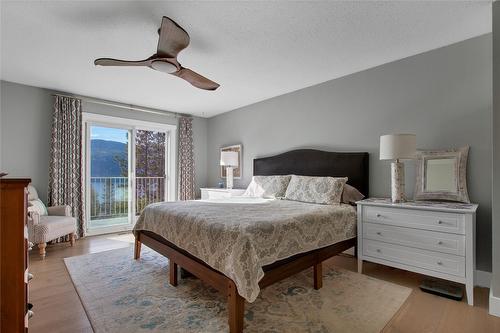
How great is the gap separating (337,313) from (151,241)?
2.06 m

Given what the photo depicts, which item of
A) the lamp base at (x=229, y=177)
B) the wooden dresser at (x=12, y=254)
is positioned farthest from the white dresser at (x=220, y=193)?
the wooden dresser at (x=12, y=254)

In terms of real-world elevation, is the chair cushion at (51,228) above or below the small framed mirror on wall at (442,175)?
below

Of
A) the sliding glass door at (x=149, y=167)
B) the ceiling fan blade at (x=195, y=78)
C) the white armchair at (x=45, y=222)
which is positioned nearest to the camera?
the ceiling fan blade at (x=195, y=78)

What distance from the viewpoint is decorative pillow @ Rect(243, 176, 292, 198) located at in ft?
12.0

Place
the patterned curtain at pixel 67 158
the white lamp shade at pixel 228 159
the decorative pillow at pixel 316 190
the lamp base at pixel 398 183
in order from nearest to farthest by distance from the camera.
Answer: the lamp base at pixel 398 183 < the decorative pillow at pixel 316 190 < the patterned curtain at pixel 67 158 < the white lamp shade at pixel 228 159

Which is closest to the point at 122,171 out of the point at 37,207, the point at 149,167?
the point at 149,167

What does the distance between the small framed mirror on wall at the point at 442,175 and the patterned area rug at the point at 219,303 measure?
1.05 m

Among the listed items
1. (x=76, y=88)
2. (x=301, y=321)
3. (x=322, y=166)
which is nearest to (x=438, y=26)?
(x=322, y=166)

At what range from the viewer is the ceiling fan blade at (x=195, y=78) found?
2.49 metres

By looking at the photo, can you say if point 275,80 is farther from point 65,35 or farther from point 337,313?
point 337,313

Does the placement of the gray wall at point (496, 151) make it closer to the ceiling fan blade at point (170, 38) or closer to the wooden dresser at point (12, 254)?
the ceiling fan blade at point (170, 38)

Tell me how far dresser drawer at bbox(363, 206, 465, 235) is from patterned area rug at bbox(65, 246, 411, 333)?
0.62 metres

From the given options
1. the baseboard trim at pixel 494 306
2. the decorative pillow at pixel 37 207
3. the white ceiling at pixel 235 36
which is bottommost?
the baseboard trim at pixel 494 306

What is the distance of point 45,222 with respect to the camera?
130 inches
